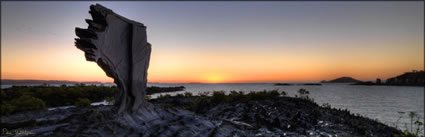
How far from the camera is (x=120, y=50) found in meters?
6.25

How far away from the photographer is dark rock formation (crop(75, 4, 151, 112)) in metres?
5.09

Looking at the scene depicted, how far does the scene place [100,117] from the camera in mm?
5750

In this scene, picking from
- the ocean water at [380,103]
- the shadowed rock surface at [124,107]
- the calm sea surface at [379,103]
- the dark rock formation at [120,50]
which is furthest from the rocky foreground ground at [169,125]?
the calm sea surface at [379,103]

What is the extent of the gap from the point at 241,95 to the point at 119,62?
1506 cm

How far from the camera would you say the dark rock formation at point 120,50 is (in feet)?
16.7

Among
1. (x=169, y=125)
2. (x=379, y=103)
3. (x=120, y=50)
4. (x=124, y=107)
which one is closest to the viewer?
(x=120, y=50)

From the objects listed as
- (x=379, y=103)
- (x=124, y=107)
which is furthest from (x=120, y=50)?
(x=379, y=103)

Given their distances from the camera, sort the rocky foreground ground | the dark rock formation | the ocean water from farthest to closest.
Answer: the ocean water → the rocky foreground ground → the dark rock formation

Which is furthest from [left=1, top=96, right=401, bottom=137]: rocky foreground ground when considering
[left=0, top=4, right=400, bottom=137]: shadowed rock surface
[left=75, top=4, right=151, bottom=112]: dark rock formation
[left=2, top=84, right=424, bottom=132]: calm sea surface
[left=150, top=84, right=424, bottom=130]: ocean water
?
[left=2, top=84, right=424, bottom=132]: calm sea surface

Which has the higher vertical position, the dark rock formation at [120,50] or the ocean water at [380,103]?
the dark rock formation at [120,50]

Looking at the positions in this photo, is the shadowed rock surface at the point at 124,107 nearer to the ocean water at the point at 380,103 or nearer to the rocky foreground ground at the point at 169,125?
the rocky foreground ground at the point at 169,125

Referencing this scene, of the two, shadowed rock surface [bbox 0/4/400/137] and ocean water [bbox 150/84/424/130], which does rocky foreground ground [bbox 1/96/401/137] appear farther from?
ocean water [bbox 150/84/424/130]

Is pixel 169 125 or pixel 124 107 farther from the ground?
pixel 124 107

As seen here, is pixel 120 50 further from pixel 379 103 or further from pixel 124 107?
pixel 379 103
